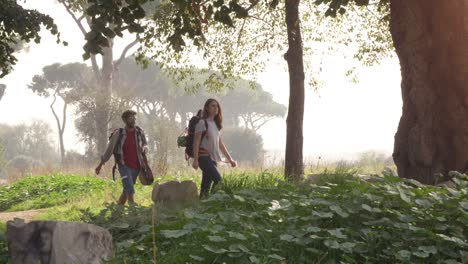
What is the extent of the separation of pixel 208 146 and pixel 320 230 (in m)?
4.35

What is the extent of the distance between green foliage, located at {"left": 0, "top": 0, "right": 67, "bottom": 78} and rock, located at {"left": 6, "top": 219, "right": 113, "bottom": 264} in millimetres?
6138

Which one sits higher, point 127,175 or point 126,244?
point 127,175

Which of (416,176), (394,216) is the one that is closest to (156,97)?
(416,176)

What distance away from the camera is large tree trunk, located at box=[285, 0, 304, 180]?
13.7m

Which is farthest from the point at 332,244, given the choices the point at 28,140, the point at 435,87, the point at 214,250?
the point at 28,140

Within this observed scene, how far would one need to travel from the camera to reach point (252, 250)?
5641mm

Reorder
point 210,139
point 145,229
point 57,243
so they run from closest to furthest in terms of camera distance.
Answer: point 57,243
point 145,229
point 210,139

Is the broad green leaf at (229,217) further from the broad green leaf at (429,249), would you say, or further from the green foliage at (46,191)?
the green foliage at (46,191)

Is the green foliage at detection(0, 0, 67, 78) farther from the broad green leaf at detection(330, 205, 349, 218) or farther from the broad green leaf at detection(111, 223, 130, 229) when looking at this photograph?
the broad green leaf at detection(330, 205, 349, 218)

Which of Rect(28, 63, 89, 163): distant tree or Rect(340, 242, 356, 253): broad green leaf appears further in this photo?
Rect(28, 63, 89, 163): distant tree

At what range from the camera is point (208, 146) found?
9.99 metres

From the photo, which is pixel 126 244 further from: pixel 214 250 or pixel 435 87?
pixel 435 87

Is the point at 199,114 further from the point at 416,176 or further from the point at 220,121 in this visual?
the point at 416,176

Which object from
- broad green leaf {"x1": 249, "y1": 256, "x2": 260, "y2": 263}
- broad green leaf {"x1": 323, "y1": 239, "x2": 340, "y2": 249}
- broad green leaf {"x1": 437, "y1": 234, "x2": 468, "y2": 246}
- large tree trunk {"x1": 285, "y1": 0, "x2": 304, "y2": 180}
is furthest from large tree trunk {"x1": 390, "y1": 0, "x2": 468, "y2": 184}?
broad green leaf {"x1": 249, "y1": 256, "x2": 260, "y2": 263}
